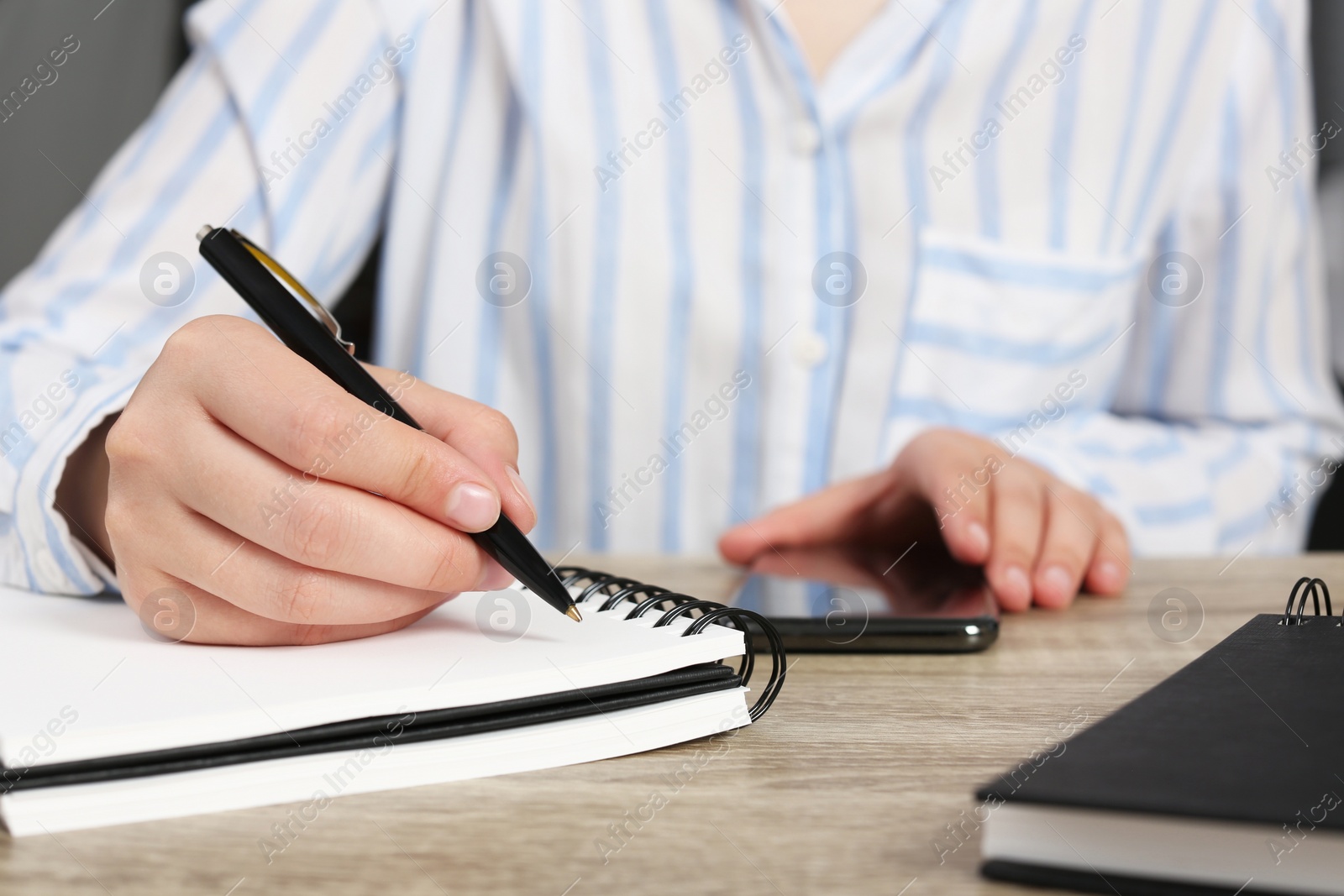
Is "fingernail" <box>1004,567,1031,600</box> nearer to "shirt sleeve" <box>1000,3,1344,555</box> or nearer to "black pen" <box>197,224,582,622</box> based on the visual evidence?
"black pen" <box>197,224,582,622</box>

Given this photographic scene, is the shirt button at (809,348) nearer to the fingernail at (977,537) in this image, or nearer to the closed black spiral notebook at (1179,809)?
the fingernail at (977,537)

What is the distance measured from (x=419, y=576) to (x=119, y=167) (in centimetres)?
84

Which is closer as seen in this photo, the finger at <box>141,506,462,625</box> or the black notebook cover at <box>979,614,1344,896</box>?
the black notebook cover at <box>979,614,1344,896</box>

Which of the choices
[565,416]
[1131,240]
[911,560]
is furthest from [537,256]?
[1131,240]

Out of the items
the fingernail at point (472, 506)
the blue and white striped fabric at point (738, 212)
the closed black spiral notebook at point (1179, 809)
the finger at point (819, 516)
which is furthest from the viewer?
the blue and white striped fabric at point (738, 212)

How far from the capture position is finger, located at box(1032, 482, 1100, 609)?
2.24ft

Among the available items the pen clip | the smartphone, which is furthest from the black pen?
the smartphone

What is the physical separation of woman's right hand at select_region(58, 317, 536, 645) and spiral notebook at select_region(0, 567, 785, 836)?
20 millimetres

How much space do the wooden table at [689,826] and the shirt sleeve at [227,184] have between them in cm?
59

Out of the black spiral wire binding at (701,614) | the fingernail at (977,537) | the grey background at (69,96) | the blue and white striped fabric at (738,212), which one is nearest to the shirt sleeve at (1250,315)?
the blue and white striped fabric at (738,212)

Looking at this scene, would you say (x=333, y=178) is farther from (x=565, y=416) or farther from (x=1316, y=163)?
(x=1316, y=163)

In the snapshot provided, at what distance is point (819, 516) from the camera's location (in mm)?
856

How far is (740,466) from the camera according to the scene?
1169mm

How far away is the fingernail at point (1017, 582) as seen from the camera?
669 mm
